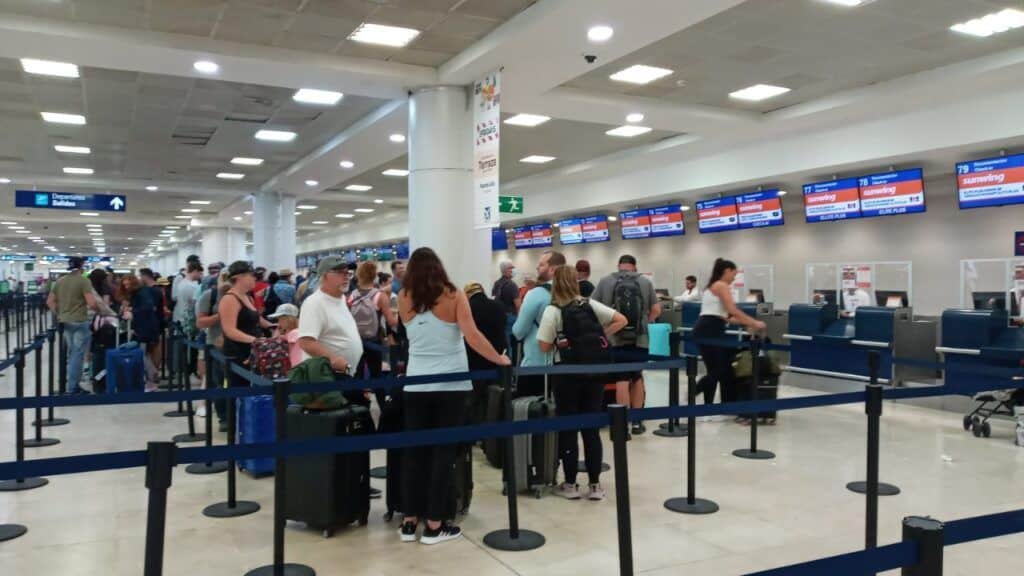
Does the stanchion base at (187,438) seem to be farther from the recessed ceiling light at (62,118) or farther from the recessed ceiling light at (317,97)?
the recessed ceiling light at (62,118)

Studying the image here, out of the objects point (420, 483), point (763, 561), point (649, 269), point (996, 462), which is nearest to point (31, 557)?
point (420, 483)

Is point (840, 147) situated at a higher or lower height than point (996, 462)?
higher

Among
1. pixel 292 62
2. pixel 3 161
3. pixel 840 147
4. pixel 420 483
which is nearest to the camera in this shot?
pixel 420 483

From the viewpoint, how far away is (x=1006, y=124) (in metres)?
8.99

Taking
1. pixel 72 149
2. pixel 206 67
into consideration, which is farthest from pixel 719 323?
pixel 72 149

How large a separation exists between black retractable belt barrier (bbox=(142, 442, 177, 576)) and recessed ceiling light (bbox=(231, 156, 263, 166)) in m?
13.6

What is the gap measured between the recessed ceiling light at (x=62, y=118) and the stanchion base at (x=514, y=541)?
33.4 feet

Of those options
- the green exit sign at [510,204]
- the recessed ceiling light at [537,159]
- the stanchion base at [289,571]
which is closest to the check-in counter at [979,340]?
the stanchion base at [289,571]

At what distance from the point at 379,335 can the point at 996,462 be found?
6104 millimetres

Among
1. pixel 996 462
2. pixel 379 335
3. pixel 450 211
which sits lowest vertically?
pixel 996 462

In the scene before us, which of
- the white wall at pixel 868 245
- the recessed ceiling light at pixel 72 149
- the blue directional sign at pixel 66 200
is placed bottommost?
the white wall at pixel 868 245

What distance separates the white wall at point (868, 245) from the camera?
12.2 m

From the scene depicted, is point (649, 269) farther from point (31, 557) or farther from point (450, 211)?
point (31, 557)

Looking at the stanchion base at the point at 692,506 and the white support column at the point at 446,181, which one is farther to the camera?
the white support column at the point at 446,181
